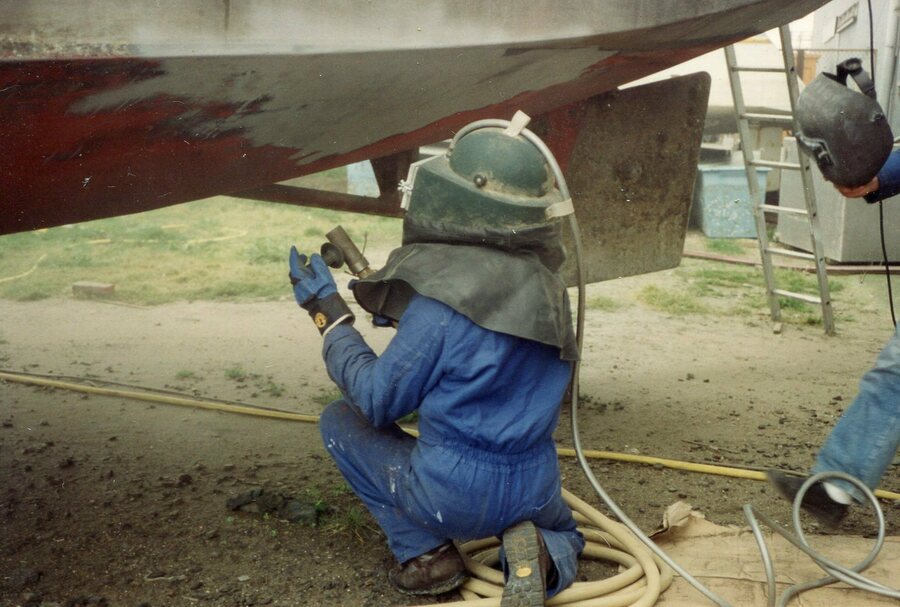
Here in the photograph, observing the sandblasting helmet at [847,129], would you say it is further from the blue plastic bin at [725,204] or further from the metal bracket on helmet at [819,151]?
the blue plastic bin at [725,204]

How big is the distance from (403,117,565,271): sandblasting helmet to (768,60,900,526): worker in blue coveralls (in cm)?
89

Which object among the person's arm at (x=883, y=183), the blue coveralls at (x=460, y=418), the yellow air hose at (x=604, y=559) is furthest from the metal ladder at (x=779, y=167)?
the blue coveralls at (x=460, y=418)

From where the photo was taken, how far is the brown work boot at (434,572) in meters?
2.31

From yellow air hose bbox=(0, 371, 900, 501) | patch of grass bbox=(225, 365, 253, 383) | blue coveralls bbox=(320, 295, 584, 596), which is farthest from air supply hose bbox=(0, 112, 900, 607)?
patch of grass bbox=(225, 365, 253, 383)

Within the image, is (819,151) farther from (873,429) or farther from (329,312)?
(329,312)

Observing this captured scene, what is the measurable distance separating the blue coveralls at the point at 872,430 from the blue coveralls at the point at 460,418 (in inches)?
27.6

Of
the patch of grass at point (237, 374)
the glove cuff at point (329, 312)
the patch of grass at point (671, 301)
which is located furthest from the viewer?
the patch of grass at point (671, 301)

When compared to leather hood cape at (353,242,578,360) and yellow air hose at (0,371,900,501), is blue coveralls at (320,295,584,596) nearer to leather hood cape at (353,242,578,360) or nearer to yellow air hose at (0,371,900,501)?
leather hood cape at (353,242,578,360)

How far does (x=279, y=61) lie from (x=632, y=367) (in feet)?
8.97

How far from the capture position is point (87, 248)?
283 inches

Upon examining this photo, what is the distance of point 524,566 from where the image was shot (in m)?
2.14

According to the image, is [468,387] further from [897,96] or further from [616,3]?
[897,96]

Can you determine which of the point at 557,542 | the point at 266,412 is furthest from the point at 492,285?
the point at 266,412

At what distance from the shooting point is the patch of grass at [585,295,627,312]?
5.72 m
